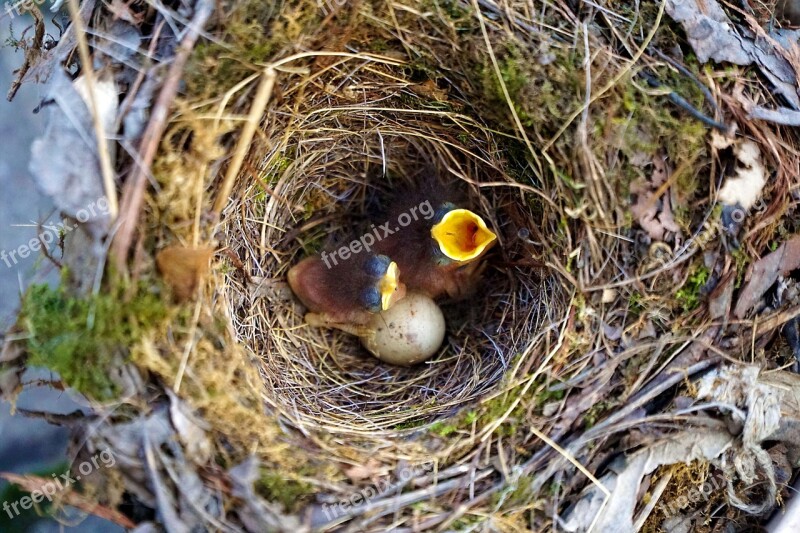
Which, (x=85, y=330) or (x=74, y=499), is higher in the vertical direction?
(x=85, y=330)

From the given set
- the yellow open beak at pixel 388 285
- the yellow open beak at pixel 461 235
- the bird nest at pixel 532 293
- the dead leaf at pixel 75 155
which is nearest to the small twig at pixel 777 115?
the bird nest at pixel 532 293

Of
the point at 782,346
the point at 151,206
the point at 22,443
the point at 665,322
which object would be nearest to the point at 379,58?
the point at 151,206

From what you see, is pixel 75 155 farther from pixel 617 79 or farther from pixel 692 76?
pixel 692 76

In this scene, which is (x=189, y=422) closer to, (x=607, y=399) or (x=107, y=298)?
(x=107, y=298)

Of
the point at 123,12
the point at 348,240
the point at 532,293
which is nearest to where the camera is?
the point at 123,12

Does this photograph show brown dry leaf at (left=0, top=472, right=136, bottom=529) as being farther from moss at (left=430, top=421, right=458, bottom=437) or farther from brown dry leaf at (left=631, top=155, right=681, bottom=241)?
brown dry leaf at (left=631, top=155, right=681, bottom=241)

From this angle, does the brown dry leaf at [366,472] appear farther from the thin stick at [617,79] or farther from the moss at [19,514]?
the moss at [19,514]

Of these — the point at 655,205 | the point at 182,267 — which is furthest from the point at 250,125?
the point at 655,205

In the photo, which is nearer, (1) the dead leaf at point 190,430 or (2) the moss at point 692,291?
(1) the dead leaf at point 190,430
